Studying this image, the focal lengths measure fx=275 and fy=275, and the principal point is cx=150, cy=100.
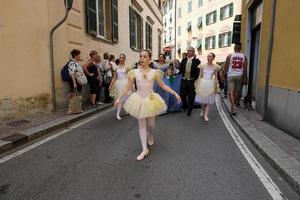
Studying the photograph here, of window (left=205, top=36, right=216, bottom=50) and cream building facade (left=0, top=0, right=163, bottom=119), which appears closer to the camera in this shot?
cream building facade (left=0, top=0, right=163, bottom=119)

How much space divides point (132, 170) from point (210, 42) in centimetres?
3553

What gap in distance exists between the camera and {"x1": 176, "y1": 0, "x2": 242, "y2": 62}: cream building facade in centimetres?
3228

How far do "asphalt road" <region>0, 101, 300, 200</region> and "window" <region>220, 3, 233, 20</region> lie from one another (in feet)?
95.4

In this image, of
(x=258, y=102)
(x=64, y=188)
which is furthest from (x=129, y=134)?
(x=258, y=102)

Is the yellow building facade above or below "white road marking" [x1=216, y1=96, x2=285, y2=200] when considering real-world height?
above

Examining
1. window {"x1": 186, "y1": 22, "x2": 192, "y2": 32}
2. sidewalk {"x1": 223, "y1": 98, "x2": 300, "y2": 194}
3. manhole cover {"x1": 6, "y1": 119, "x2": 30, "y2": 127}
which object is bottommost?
sidewalk {"x1": 223, "y1": 98, "x2": 300, "y2": 194}

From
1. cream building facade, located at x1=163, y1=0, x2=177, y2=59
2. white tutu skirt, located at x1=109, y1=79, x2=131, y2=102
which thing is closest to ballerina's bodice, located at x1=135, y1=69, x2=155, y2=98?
white tutu skirt, located at x1=109, y1=79, x2=131, y2=102

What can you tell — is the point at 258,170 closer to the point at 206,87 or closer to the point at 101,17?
the point at 206,87

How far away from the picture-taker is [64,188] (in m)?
3.33

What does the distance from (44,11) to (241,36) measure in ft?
→ 31.8

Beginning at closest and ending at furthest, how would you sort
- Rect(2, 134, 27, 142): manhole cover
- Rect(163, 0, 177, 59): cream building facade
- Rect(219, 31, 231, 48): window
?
Rect(2, 134, 27, 142): manhole cover → Rect(219, 31, 231, 48): window → Rect(163, 0, 177, 59): cream building facade

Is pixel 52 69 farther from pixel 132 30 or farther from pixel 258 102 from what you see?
pixel 132 30

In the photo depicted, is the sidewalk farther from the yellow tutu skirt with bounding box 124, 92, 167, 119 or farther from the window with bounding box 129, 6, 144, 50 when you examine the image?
the window with bounding box 129, 6, 144, 50

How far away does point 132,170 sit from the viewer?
12.8 feet
